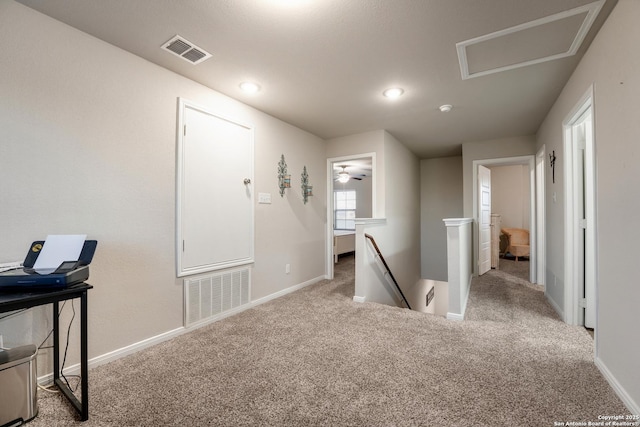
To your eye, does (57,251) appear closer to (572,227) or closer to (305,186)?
(305,186)

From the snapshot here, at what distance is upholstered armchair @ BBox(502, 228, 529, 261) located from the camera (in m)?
5.96

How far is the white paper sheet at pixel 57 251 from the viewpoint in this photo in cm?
152

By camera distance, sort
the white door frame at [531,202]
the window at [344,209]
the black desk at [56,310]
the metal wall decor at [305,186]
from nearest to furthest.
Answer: the black desk at [56,310], the metal wall decor at [305,186], the white door frame at [531,202], the window at [344,209]

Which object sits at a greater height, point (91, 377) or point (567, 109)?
point (567, 109)

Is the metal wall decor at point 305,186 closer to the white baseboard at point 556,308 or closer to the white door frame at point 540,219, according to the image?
the white baseboard at point 556,308

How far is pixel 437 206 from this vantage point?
629cm

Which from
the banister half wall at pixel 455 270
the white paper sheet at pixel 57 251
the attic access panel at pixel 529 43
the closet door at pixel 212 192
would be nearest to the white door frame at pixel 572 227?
the attic access panel at pixel 529 43

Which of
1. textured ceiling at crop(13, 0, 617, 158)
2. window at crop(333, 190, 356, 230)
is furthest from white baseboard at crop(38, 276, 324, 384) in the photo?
window at crop(333, 190, 356, 230)

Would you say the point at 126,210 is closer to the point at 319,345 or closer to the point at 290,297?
the point at 319,345

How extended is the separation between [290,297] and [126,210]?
83.9 inches

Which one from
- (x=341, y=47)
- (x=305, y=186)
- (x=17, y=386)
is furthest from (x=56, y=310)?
(x=305, y=186)

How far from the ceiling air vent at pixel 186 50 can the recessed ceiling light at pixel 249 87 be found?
0.48 meters

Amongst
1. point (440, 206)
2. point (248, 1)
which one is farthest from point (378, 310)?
point (440, 206)

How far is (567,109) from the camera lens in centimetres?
260
